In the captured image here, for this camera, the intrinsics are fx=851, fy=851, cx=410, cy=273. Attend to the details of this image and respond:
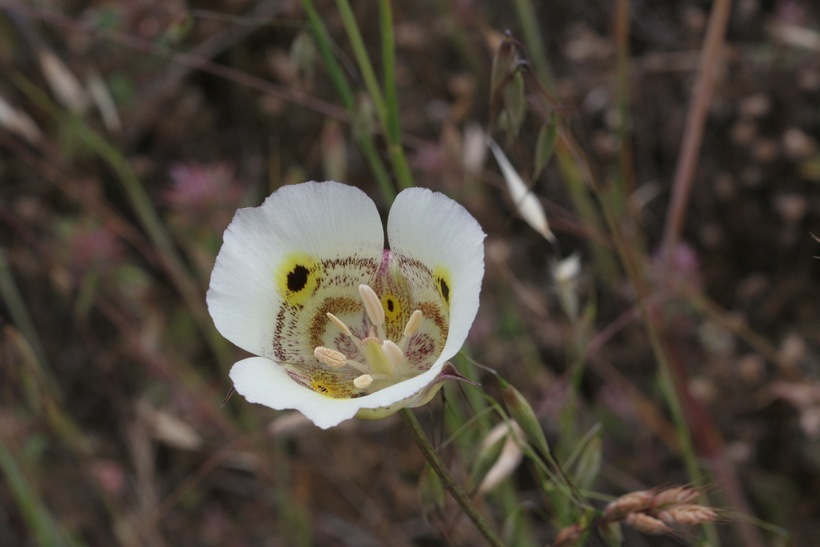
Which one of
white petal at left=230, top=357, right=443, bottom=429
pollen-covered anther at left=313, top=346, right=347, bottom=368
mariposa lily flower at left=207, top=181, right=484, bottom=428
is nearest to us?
white petal at left=230, top=357, right=443, bottom=429

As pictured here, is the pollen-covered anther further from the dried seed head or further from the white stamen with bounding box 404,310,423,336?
the dried seed head

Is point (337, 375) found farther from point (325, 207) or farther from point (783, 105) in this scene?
point (783, 105)

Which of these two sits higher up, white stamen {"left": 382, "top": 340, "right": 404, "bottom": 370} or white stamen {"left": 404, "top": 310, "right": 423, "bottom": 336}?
white stamen {"left": 404, "top": 310, "right": 423, "bottom": 336}

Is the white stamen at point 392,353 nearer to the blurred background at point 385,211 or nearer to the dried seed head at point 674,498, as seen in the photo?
the dried seed head at point 674,498

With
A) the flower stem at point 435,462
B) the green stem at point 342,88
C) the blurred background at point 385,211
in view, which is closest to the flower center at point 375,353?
Result: the flower stem at point 435,462

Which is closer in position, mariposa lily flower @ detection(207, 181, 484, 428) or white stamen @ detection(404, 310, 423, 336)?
mariposa lily flower @ detection(207, 181, 484, 428)

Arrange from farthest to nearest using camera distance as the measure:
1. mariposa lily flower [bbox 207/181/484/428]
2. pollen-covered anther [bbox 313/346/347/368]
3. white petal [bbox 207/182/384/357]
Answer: pollen-covered anther [bbox 313/346/347/368] < white petal [bbox 207/182/384/357] < mariposa lily flower [bbox 207/181/484/428]

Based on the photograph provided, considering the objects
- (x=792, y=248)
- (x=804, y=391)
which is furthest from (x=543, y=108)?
(x=792, y=248)

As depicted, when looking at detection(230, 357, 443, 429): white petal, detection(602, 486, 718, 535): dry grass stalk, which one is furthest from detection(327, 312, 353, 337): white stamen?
detection(602, 486, 718, 535): dry grass stalk
